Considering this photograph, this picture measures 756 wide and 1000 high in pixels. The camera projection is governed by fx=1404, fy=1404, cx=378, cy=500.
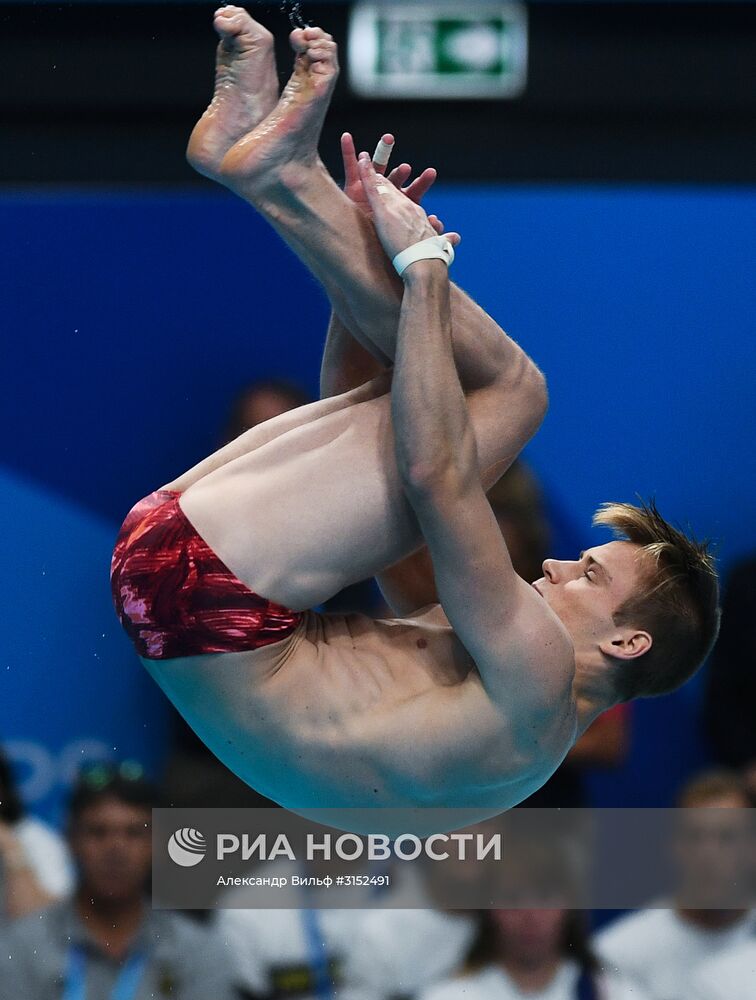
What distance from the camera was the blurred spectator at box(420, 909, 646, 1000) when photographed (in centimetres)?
368

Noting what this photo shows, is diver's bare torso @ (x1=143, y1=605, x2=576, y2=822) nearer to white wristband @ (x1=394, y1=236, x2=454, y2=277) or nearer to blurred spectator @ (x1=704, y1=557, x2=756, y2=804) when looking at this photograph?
white wristband @ (x1=394, y1=236, x2=454, y2=277)

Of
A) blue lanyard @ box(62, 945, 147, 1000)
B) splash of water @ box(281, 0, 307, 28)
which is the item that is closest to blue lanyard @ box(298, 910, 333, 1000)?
blue lanyard @ box(62, 945, 147, 1000)

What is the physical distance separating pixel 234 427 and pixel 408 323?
80.2 inches

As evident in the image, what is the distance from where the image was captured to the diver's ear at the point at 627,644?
2502 mm

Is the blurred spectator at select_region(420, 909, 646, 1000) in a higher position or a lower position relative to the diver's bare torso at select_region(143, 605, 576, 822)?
lower

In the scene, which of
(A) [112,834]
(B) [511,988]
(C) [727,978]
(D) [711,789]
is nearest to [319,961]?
(B) [511,988]

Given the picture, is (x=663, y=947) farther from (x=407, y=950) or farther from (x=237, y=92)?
(x=237, y=92)

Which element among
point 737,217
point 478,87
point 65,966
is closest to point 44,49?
point 478,87

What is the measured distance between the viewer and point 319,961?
149 inches

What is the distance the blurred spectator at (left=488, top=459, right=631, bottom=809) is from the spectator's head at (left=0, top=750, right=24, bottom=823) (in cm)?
147

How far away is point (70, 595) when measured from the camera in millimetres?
4184

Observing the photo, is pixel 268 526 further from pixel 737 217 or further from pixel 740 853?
pixel 737 217

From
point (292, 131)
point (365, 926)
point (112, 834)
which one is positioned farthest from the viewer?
point (112, 834)

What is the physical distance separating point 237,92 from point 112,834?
93.0 inches
